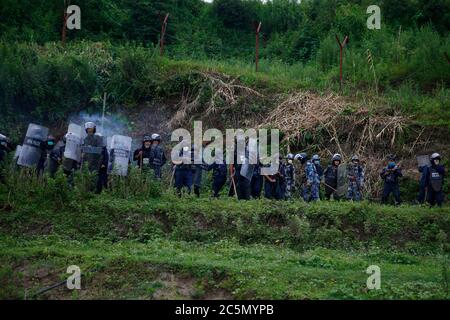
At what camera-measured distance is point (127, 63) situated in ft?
89.2

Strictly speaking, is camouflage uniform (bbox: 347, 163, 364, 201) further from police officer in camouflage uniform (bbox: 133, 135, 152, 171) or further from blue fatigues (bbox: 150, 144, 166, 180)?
police officer in camouflage uniform (bbox: 133, 135, 152, 171)

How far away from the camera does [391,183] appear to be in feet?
68.2

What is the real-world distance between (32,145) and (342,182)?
844 cm

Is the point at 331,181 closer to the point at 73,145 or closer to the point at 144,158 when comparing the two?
the point at 144,158

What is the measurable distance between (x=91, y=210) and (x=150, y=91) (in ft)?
33.4

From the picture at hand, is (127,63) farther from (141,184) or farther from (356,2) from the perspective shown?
(356,2)

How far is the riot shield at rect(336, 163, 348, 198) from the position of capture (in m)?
21.2

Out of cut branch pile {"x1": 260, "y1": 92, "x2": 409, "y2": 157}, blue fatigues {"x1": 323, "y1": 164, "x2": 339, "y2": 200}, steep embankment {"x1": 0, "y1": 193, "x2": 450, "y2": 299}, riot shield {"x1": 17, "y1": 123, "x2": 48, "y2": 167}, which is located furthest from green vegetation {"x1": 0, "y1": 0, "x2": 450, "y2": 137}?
steep embankment {"x1": 0, "y1": 193, "x2": 450, "y2": 299}

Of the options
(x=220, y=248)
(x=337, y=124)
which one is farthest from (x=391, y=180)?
(x=220, y=248)

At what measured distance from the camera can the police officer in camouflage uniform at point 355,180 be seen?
21109mm

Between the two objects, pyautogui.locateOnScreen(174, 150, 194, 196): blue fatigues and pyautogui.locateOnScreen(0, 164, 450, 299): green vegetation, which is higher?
pyautogui.locateOnScreen(174, 150, 194, 196): blue fatigues

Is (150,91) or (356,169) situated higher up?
(150,91)

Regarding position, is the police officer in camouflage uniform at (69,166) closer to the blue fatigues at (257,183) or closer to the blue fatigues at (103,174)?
the blue fatigues at (103,174)

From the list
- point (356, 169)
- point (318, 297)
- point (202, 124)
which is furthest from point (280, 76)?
point (318, 297)
